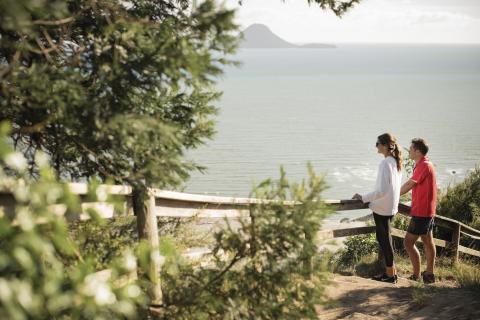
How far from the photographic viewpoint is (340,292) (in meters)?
6.15

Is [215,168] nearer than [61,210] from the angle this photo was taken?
No

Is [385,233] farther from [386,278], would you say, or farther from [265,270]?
[265,270]

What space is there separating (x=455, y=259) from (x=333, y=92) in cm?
12159

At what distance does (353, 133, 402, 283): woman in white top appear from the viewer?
20.3 ft

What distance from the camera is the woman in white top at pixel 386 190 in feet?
20.3

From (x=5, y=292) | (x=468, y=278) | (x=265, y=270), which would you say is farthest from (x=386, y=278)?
(x=5, y=292)

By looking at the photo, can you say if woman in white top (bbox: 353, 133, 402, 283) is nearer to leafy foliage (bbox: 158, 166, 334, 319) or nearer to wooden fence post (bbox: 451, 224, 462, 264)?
wooden fence post (bbox: 451, 224, 462, 264)

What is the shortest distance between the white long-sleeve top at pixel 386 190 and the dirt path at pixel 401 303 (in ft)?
3.34

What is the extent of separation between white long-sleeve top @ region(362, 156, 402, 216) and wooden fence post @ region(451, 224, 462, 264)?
7.17 feet

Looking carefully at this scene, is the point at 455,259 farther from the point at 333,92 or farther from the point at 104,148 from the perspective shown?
the point at 333,92

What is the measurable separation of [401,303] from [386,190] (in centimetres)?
141

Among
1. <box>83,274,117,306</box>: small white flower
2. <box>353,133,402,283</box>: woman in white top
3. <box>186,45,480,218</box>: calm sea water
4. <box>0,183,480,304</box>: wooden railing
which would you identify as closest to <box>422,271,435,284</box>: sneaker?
<box>353,133,402,283</box>: woman in white top

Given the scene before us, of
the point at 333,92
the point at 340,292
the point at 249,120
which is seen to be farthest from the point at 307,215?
the point at 333,92

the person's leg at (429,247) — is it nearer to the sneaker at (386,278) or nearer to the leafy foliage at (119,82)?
the sneaker at (386,278)
